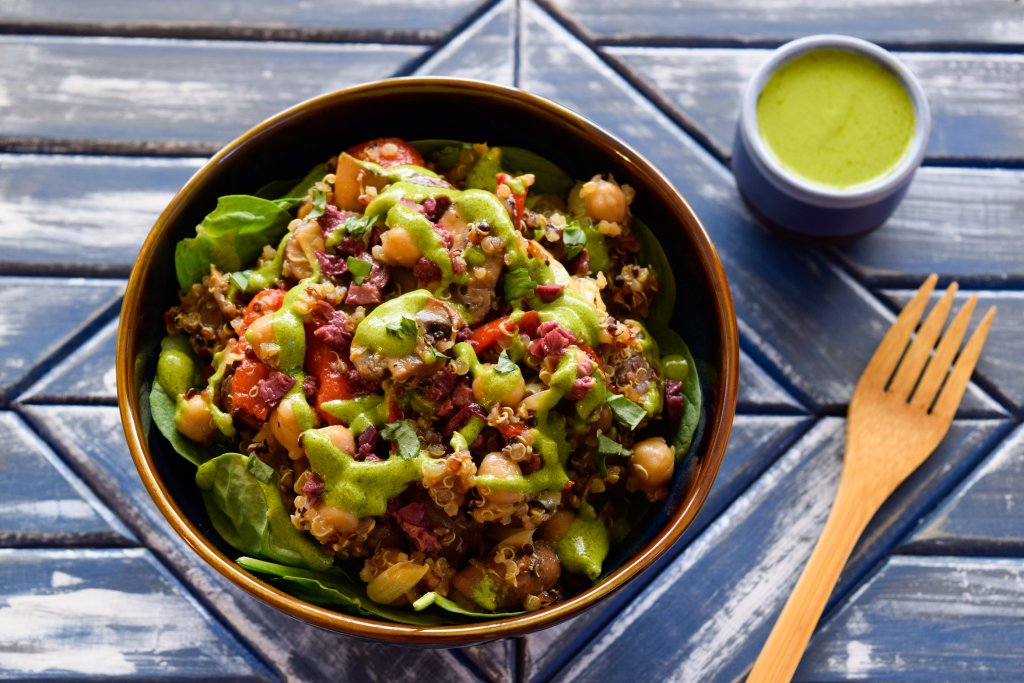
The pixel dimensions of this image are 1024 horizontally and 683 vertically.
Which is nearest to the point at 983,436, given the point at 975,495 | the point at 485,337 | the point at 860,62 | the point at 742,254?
the point at 975,495

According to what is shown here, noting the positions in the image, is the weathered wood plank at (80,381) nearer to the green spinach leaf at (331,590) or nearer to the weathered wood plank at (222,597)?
the weathered wood plank at (222,597)

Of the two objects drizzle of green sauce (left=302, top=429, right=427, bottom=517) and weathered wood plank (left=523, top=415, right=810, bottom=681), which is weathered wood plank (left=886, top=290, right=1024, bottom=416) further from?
drizzle of green sauce (left=302, top=429, right=427, bottom=517)

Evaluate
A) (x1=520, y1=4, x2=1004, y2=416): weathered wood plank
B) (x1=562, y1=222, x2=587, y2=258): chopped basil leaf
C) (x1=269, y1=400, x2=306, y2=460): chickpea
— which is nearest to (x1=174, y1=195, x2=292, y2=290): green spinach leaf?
(x1=269, y1=400, x2=306, y2=460): chickpea

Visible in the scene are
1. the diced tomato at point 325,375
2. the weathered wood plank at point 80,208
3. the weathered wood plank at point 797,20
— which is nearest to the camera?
the diced tomato at point 325,375

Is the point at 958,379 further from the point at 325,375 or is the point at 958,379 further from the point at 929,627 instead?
the point at 325,375

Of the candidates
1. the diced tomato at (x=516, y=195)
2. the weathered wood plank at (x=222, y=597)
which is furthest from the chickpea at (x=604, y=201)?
the weathered wood plank at (x=222, y=597)

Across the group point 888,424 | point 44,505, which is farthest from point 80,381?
point 888,424
